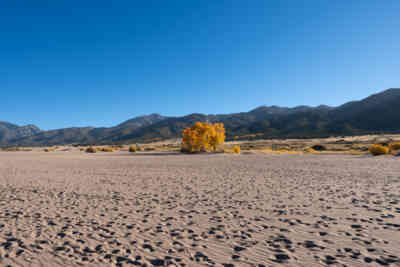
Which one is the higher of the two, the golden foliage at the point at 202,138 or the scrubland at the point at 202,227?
the golden foliage at the point at 202,138

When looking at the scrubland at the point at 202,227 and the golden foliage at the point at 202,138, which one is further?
the golden foliage at the point at 202,138

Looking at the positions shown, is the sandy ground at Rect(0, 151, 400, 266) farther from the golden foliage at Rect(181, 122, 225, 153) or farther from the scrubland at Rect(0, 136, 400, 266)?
the golden foliage at Rect(181, 122, 225, 153)

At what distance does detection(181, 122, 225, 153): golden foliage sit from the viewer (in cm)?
4409

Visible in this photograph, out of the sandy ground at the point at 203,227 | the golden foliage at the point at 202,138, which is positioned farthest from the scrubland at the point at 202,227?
the golden foliage at the point at 202,138

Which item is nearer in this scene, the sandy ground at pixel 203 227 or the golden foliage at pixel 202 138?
the sandy ground at pixel 203 227

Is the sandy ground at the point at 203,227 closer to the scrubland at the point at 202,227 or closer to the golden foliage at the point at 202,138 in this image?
the scrubland at the point at 202,227

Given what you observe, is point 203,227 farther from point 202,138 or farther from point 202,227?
point 202,138

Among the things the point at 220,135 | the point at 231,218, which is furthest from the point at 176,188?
the point at 220,135

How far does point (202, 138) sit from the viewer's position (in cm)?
4412

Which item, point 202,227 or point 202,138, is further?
point 202,138

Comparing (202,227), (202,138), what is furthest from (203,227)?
(202,138)

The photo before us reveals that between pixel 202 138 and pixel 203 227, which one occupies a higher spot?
pixel 202 138

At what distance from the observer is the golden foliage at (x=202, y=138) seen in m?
44.1

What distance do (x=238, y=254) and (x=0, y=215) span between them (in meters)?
7.43
